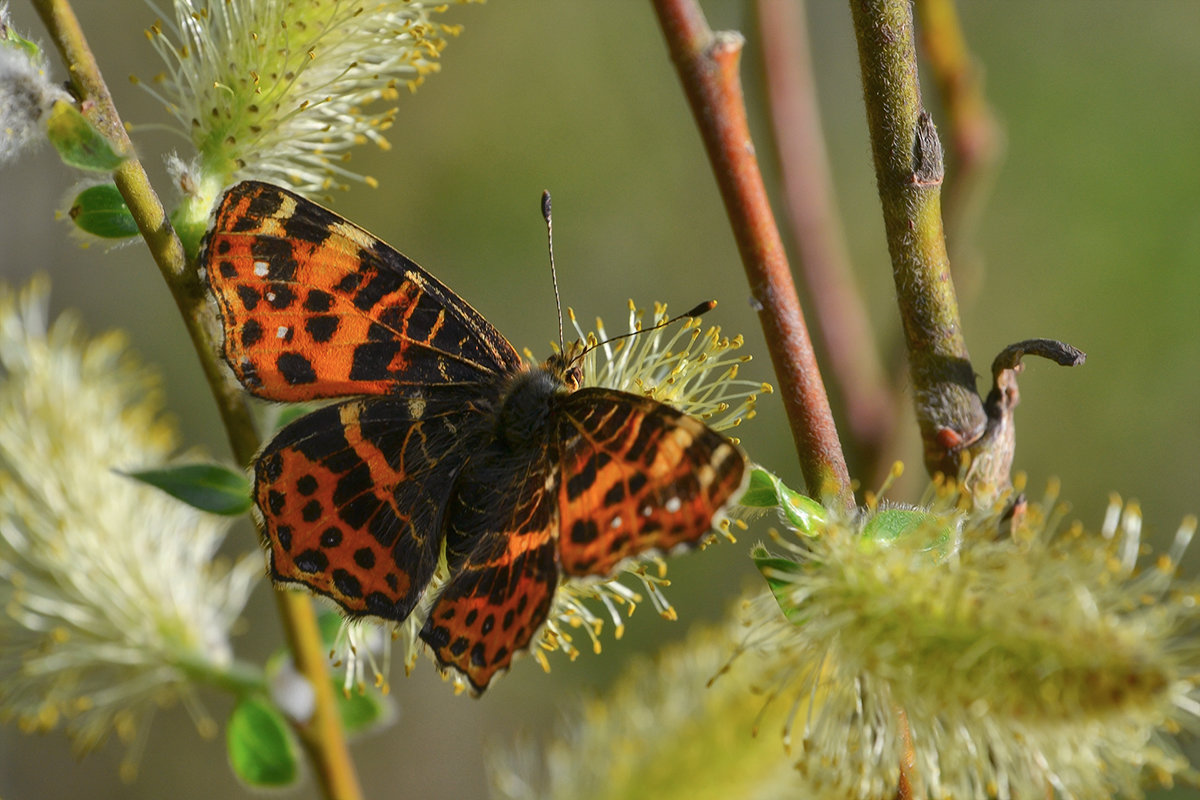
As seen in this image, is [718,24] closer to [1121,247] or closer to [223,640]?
[1121,247]

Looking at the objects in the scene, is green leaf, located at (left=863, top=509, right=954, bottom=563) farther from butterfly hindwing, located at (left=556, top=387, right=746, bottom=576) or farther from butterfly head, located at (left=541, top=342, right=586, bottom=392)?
butterfly head, located at (left=541, top=342, right=586, bottom=392)

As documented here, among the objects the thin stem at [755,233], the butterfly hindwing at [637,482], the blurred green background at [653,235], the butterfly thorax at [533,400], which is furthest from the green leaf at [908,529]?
the blurred green background at [653,235]

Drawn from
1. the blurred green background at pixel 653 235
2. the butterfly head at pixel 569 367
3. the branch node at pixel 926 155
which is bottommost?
the blurred green background at pixel 653 235

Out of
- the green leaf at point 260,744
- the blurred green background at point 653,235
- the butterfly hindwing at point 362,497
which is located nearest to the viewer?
the butterfly hindwing at point 362,497

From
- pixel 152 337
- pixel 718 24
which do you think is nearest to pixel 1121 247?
pixel 718 24

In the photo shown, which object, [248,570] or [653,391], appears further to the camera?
[248,570]

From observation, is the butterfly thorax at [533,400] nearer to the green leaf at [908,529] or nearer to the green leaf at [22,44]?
the green leaf at [908,529]
